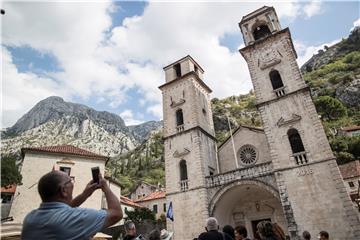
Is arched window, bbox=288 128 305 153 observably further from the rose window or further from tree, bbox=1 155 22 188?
tree, bbox=1 155 22 188

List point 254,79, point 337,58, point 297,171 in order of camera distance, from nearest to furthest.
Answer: point 297,171
point 254,79
point 337,58

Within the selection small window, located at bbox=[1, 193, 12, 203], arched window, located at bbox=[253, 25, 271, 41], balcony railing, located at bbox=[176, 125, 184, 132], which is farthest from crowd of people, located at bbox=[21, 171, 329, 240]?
small window, located at bbox=[1, 193, 12, 203]

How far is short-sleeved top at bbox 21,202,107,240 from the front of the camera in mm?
1785

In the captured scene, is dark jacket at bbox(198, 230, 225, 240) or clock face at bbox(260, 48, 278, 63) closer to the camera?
dark jacket at bbox(198, 230, 225, 240)

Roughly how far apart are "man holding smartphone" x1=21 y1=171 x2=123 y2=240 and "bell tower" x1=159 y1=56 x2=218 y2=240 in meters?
17.3

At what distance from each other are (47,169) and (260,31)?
21901mm

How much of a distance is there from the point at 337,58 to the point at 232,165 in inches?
3165

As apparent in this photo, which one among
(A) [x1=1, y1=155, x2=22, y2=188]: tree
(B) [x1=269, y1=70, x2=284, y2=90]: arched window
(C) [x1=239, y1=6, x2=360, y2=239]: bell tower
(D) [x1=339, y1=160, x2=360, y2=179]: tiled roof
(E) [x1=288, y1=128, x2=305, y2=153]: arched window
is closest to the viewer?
(C) [x1=239, y1=6, x2=360, y2=239]: bell tower

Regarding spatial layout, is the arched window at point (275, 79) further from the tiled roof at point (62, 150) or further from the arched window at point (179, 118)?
the tiled roof at point (62, 150)

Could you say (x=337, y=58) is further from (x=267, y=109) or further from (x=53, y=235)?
(x=53, y=235)

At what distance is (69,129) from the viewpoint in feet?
327

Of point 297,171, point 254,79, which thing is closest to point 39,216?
point 297,171

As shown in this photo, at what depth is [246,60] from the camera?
71.7 ft

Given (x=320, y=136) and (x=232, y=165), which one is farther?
(x=232, y=165)
